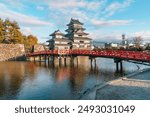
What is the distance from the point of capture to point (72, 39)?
225 ft

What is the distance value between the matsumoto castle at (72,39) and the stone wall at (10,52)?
11297mm

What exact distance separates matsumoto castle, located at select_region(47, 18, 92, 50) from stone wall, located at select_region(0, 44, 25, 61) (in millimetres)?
11297

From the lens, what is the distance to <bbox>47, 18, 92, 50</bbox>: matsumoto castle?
63906mm

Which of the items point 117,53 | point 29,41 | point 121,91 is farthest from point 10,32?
point 121,91

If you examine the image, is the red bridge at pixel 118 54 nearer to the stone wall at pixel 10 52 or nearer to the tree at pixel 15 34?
the stone wall at pixel 10 52

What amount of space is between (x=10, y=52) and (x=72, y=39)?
21.3 meters

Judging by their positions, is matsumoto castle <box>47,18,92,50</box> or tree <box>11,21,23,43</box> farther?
matsumoto castle <box>47,18,92,50</box>

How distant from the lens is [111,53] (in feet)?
107

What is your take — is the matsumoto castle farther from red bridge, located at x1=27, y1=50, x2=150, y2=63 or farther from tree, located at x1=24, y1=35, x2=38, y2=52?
red bridge, located at x1=27, y1=50, x2=150, y2=63

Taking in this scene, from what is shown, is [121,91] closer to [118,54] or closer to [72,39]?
[118,54]

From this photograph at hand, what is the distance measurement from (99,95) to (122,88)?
223 cm

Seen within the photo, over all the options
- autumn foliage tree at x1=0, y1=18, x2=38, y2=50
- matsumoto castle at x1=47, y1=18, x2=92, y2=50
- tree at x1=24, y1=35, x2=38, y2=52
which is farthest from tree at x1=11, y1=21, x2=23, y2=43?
matsumoto castle at x1=47, y1=18, x2=92, y2=50

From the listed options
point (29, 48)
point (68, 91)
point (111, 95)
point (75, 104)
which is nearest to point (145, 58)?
point (68, 91)

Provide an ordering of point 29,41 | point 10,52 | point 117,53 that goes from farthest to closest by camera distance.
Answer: point 29,41, point 10,52, point 117,53
